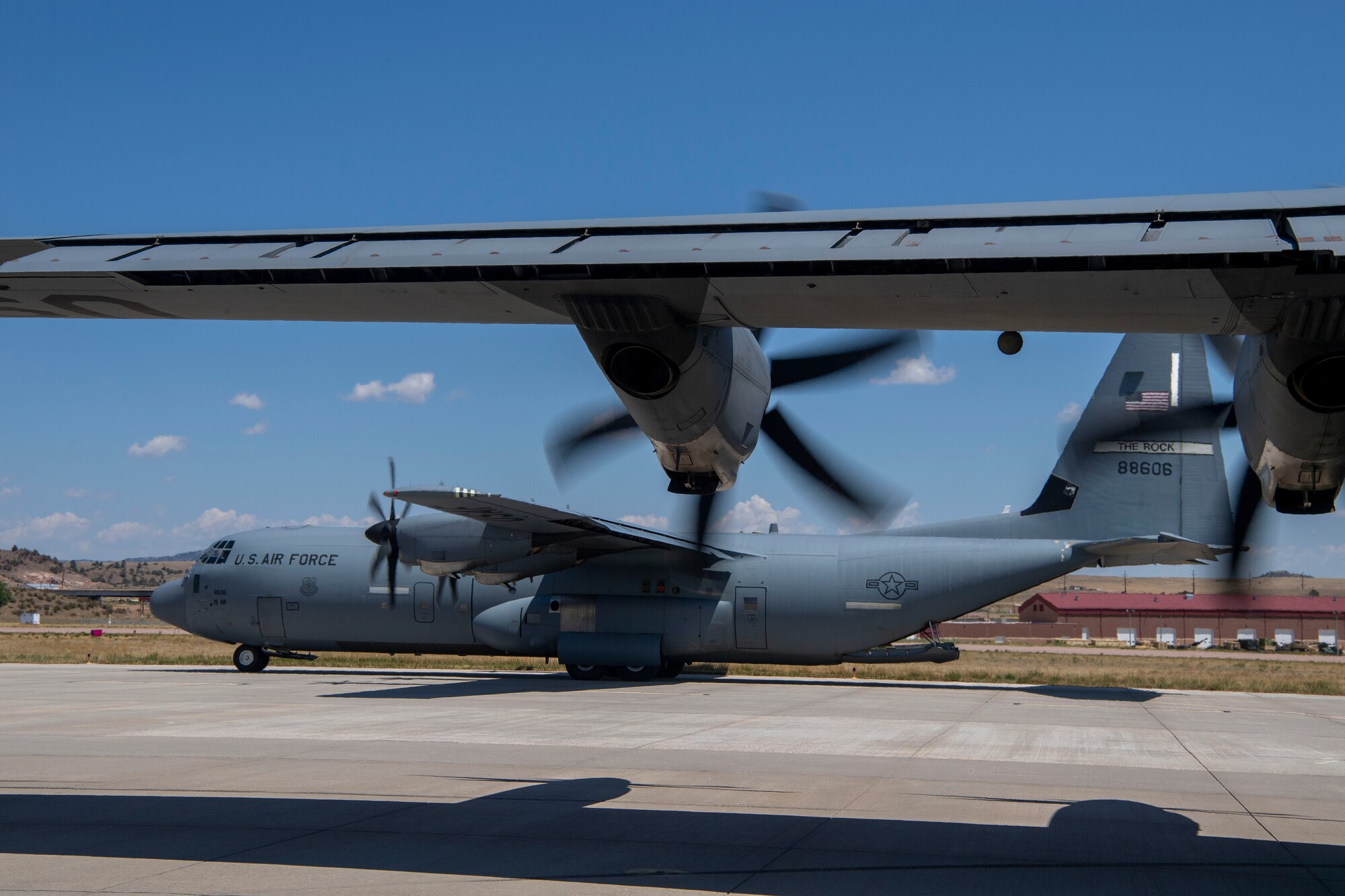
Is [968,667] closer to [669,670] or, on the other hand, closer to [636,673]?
[669,670]

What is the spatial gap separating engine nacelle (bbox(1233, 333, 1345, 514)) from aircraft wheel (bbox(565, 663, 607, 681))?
20.0m

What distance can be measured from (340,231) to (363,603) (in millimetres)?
21023

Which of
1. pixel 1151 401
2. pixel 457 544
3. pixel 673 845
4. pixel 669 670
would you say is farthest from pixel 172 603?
pixel 1151 401

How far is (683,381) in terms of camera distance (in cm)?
648

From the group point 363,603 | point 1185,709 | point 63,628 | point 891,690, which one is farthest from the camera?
point 63,628

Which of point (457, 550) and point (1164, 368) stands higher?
point (1164, 368)

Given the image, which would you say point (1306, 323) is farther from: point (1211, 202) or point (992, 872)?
point (992, 872)

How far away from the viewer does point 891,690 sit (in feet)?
78.8

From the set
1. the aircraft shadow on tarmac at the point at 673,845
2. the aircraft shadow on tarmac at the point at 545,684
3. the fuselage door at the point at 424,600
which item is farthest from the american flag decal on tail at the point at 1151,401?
the fuselage door at the point at 424,600

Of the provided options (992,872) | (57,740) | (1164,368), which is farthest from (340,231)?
(57,740)

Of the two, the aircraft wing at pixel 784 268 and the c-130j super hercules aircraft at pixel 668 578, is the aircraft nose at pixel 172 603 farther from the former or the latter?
the aircraft wing at pixel 784 268

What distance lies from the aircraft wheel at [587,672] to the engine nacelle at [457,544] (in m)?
4.98

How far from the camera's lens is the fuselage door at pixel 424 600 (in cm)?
2562

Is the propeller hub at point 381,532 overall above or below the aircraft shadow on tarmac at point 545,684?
above
